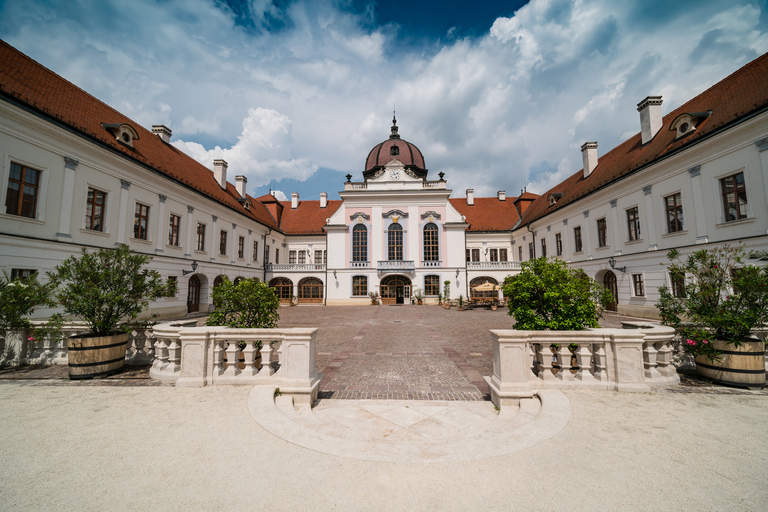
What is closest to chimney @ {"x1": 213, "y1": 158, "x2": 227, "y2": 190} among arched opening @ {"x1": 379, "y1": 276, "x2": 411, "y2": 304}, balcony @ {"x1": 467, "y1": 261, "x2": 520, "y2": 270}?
arched opening @ {"x1": 379, "y1": 276, "x2": 411, "y2": 304}

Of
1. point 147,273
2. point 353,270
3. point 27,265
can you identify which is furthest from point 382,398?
point 353,270

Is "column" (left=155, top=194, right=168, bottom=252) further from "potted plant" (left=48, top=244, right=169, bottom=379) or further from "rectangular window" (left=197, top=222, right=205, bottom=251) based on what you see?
"potted plant" (left=48, top=244, right=169, bottom=379)

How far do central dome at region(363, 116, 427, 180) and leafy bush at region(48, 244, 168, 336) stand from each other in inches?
1083

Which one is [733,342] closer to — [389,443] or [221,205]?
[389,443]

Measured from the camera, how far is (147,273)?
6590 mm

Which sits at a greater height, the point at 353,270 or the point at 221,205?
the point at 221,205

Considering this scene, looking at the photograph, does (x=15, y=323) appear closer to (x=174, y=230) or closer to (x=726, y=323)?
(x=726, y=323)

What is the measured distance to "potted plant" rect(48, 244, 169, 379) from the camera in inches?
221

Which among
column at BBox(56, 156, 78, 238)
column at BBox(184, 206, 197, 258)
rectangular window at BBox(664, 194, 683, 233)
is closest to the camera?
column at BBox(56, 156, 78, 238)

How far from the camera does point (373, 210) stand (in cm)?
3053

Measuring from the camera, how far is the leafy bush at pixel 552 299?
17.8ft

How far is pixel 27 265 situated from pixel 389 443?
15.4 meters

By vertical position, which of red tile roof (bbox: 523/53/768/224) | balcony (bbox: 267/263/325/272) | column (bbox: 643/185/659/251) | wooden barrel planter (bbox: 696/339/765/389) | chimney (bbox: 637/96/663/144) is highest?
chimney (bbox: 637/96/663/144)

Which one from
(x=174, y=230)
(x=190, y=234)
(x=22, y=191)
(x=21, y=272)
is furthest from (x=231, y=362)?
(x=190, y=234)
